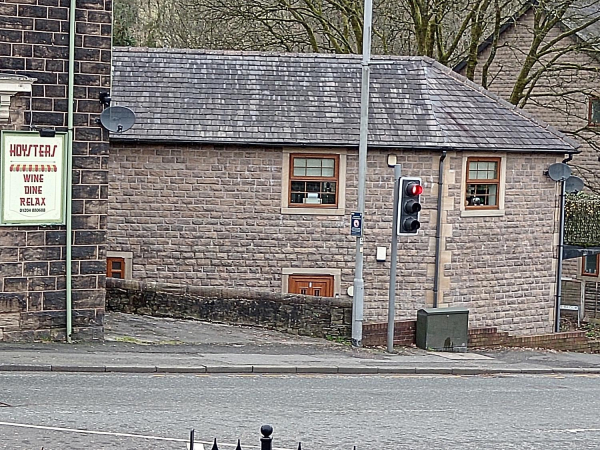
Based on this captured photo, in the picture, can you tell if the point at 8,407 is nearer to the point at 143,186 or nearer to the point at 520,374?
the point at 520,374

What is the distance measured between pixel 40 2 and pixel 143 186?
7.07 meters

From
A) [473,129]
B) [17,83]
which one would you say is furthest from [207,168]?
[17,83]

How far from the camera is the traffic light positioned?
18.0 meters

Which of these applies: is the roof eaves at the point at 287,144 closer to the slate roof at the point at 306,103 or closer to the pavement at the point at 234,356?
the slate roof at the point at 306,103

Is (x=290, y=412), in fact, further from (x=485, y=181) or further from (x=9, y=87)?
(x=485, y=181)

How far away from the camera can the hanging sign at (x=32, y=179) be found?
15.5 metres

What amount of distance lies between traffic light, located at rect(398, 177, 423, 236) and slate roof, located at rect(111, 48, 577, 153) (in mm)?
3812

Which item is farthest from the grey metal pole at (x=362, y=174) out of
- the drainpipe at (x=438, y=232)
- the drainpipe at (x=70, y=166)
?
the drainpipe at (x=70, y=166)

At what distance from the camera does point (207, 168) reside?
22094 mm

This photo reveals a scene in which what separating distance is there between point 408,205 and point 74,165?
5825mm

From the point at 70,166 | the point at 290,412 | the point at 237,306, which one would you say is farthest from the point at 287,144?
the point at 290,412

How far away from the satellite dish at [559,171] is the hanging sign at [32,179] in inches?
471

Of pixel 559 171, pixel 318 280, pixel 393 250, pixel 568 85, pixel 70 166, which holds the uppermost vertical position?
pixel 568 85

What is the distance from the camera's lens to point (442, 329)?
20.0m
